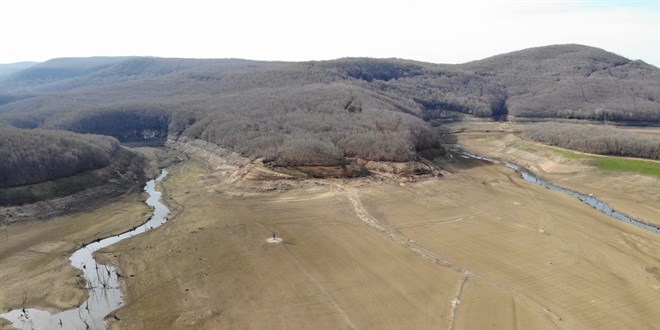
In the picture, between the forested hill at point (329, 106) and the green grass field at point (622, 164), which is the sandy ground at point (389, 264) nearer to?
the green grass field at point (622, 164)

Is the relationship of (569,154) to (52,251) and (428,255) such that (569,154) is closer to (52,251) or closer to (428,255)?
(428,255)

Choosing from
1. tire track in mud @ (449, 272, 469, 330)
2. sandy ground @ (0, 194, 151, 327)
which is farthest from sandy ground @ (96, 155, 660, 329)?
sandy ground @ (0, 194, 151, 327)

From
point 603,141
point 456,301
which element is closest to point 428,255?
point 456,301

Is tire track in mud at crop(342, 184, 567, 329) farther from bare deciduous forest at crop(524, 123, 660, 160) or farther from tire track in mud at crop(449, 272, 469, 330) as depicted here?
bare deciduous forest at crop(524, 123, 660, 160)

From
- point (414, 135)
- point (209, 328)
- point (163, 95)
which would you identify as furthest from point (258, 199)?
point (163, 95)

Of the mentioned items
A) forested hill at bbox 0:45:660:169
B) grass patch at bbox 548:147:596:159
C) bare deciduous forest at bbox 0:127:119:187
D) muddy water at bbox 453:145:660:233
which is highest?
forested hill at bbox 0:45:660:169

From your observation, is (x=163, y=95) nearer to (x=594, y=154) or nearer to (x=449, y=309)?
(x=594, y=154)
